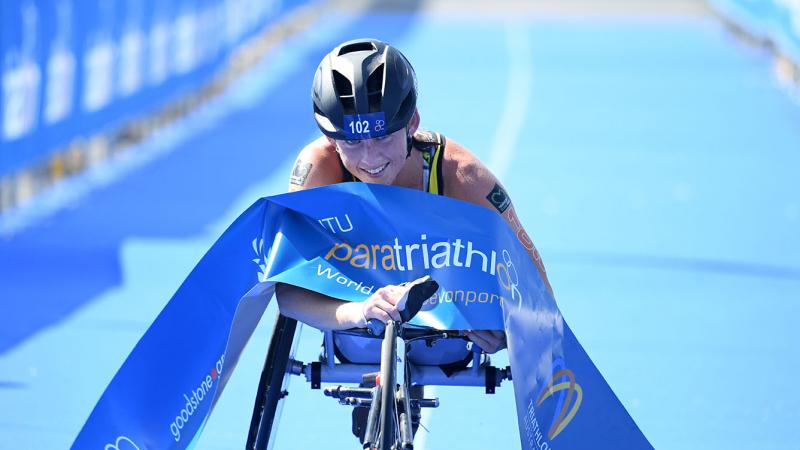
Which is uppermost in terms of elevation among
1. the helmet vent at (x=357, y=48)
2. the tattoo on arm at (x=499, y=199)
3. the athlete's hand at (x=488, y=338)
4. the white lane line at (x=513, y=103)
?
the white lane line at (x=513, y=103)

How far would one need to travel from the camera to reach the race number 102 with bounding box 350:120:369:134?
3.54m

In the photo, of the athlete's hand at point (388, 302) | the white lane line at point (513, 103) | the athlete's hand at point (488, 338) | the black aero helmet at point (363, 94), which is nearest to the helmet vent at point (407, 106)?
the black aero helmet at point (363, 94)

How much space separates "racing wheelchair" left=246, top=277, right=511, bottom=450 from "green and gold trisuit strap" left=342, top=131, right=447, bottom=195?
1.51ft

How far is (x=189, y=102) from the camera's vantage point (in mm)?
14266

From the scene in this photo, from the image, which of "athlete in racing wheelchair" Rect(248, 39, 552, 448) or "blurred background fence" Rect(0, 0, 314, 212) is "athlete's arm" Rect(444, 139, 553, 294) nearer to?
"athlete in racing wheelchair" Rect(248, 39, 552, 448)

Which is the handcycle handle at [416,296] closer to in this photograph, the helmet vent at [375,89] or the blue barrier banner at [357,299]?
the blue barrier banner at [357,299]

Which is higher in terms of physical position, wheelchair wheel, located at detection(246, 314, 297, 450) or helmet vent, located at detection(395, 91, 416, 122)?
helmet vent, located at detection(395, 91, 416, 122)

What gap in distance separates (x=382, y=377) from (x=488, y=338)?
49 cm

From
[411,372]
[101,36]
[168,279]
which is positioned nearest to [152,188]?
[101,36]

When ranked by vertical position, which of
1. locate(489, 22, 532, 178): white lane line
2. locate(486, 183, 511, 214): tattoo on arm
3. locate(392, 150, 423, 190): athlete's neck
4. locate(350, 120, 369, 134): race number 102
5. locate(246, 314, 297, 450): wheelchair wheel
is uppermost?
locate(489, 22, 532, 178): white lane line

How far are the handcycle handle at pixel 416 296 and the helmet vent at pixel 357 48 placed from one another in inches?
29.7

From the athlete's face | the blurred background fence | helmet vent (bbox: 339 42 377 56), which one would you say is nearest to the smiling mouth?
the athlete's face

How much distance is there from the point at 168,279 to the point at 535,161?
186 inches

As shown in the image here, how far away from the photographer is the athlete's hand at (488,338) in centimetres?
360
